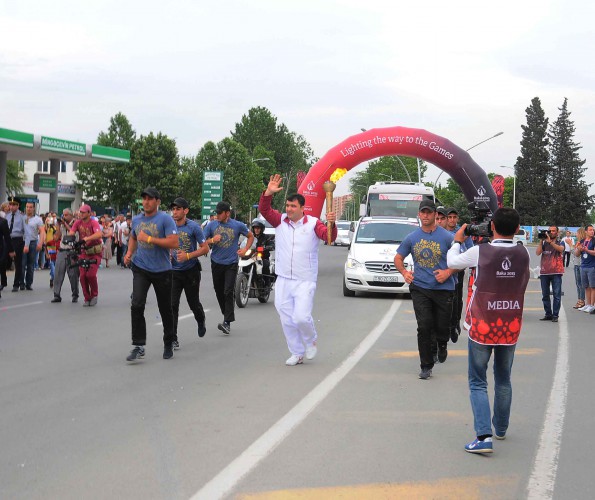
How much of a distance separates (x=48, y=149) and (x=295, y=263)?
3074 cm

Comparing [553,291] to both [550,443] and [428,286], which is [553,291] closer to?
[428,286]

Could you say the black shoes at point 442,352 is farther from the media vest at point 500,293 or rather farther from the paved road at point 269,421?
the media vest at point 500,293

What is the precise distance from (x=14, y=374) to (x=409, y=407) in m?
3.86

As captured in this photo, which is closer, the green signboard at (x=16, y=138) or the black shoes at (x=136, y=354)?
the black shoes at (x=136, y=354)

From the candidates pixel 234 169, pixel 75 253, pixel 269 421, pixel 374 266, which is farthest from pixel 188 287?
pixel 234 169

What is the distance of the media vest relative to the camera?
229 inches

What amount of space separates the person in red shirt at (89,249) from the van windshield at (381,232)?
20.5 feet

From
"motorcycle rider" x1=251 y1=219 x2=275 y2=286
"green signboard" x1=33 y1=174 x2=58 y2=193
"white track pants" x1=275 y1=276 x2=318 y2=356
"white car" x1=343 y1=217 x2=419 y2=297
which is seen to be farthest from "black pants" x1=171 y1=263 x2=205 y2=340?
"green signboard" x1=33 y1=174 x2=58 y2=193

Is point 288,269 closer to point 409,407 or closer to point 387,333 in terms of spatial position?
point 409,407

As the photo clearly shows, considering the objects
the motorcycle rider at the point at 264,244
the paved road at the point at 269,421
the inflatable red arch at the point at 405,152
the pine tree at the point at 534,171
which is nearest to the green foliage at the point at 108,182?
the pine tree at the point at 534,171

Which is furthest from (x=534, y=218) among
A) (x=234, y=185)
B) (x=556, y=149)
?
(x=234, y=185)

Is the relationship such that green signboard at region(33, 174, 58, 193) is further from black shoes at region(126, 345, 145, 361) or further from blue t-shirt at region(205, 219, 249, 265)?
black shoes at region(126, 345, 145, 361)

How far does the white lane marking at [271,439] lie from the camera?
4746 millimetres

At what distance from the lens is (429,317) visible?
8.55 metres
